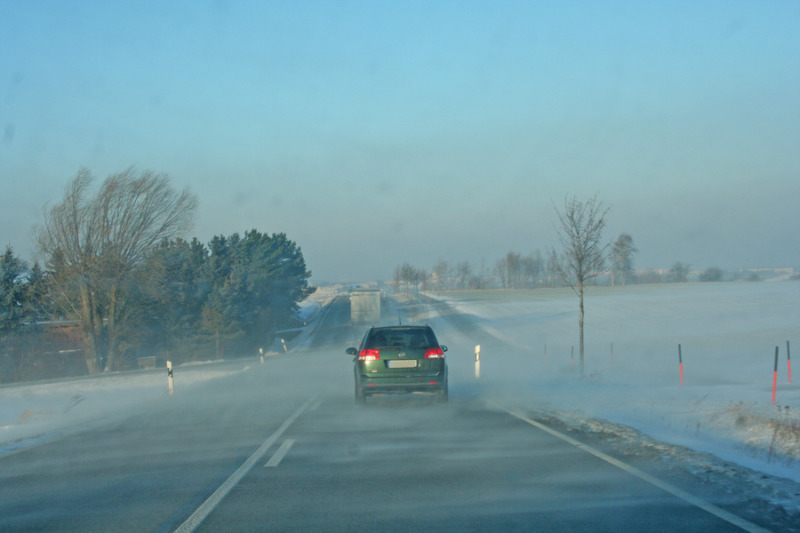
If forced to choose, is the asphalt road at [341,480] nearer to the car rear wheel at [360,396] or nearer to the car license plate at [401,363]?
the car rear wheel at [360,396]

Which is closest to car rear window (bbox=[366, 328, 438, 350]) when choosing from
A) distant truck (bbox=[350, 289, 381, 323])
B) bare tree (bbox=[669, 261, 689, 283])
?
distant truck (bbox=[350, 289, 381, 323])

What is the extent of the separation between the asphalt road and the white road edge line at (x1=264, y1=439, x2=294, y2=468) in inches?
1.0

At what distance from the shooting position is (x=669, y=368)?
25.4 metres

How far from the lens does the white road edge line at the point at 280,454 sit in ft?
25.6

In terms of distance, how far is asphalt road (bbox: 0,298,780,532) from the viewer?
536 cm

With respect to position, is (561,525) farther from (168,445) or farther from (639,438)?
(168,445)

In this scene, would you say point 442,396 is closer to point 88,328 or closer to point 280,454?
point 280,454

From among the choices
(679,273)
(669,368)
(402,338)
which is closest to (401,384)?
(402,338)

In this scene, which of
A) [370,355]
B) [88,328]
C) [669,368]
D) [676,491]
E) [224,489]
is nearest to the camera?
[676,491]

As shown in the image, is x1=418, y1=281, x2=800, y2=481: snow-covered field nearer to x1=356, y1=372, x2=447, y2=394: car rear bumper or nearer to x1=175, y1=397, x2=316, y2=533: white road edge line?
x1=356, y1=372, x2=447, y2=394: car rear bumper

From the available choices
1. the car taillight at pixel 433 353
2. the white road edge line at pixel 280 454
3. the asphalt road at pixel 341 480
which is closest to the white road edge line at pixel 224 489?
the asphalt road at pixel 341 480

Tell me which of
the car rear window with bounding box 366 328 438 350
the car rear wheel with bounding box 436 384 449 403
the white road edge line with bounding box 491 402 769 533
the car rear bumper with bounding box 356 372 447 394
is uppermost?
the car rear window with bounding box 366 328 438 350

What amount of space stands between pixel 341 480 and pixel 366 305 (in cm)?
4830

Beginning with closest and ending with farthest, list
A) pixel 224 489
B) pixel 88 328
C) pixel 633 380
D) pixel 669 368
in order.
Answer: pixel 224 489, pixel 633 380, pixel 669 368, pixel 88 328
